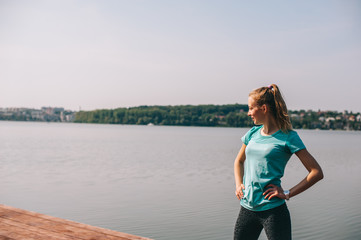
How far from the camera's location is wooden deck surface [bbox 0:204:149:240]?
3645 mm

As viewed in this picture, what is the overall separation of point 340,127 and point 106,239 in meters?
150

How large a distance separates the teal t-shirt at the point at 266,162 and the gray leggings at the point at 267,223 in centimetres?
4

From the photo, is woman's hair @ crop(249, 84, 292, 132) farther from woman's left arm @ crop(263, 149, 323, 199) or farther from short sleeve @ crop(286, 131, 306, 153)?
woman's left arm @ crop(263, 149, 323, 199)

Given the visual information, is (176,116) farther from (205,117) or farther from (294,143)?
(294,143)

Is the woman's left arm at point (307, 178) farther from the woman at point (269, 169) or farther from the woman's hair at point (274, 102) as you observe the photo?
the woman's hair at point (274, 102)

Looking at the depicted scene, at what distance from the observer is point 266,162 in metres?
2.56

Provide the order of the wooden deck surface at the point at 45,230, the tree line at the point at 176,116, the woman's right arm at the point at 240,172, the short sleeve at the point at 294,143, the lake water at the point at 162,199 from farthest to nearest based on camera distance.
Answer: the tree line at the point at 176,116, the lake water at the point at 162,199, the wooden deck surface at the point at 45,230, the woman's right arm at the point at 240,172, the short sleeve at the point at 294,143

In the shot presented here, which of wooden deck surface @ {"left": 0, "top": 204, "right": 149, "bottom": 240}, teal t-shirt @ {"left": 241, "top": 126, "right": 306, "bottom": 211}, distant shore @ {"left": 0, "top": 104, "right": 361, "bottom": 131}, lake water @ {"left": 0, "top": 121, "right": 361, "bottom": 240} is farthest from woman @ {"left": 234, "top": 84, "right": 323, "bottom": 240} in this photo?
distant shore @ {"left": 0, "top": 104, "right": 361, "bottom": 131}

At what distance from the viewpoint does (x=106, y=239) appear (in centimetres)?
359

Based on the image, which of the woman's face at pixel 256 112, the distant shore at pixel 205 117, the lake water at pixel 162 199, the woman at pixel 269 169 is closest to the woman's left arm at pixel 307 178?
the woman at pixel 269 169

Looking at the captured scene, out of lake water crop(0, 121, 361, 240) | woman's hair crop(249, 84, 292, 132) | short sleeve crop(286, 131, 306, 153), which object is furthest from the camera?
lake water crop(0, 121, 361, 240)

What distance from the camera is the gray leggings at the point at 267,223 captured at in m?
2.55

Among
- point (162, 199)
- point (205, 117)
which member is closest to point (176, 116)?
point (205, 117)

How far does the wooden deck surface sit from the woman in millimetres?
1435
